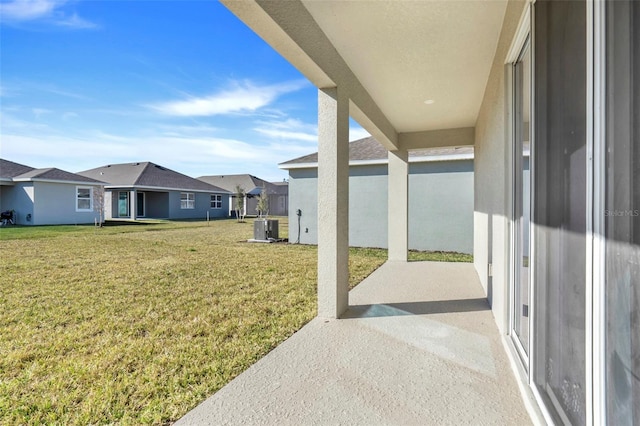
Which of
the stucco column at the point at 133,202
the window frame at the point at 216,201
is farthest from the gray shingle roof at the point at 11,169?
the window frame at the point at 216,201

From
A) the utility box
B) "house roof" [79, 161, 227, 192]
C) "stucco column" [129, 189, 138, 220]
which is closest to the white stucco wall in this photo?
the utility box

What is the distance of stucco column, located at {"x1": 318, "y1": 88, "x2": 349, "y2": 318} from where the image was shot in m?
3.91

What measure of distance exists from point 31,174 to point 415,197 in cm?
1930

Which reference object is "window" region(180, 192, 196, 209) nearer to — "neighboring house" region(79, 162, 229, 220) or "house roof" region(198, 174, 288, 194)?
"neighboring house" region(79, 162, 229, 220)

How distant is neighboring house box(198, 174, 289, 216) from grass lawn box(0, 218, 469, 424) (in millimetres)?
20715

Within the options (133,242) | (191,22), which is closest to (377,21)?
(191,22)

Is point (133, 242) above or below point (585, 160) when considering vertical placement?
below

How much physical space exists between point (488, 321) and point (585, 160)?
2.88 metres

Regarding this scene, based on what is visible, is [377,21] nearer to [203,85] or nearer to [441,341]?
[441,341]

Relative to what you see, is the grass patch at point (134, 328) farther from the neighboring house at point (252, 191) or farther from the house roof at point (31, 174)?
the neighboring house at point (252, 191)

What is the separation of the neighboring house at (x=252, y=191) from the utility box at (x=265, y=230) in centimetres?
1509

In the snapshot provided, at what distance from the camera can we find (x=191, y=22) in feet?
22.9

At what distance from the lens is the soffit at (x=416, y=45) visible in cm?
304

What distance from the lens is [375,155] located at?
35.3 ft
